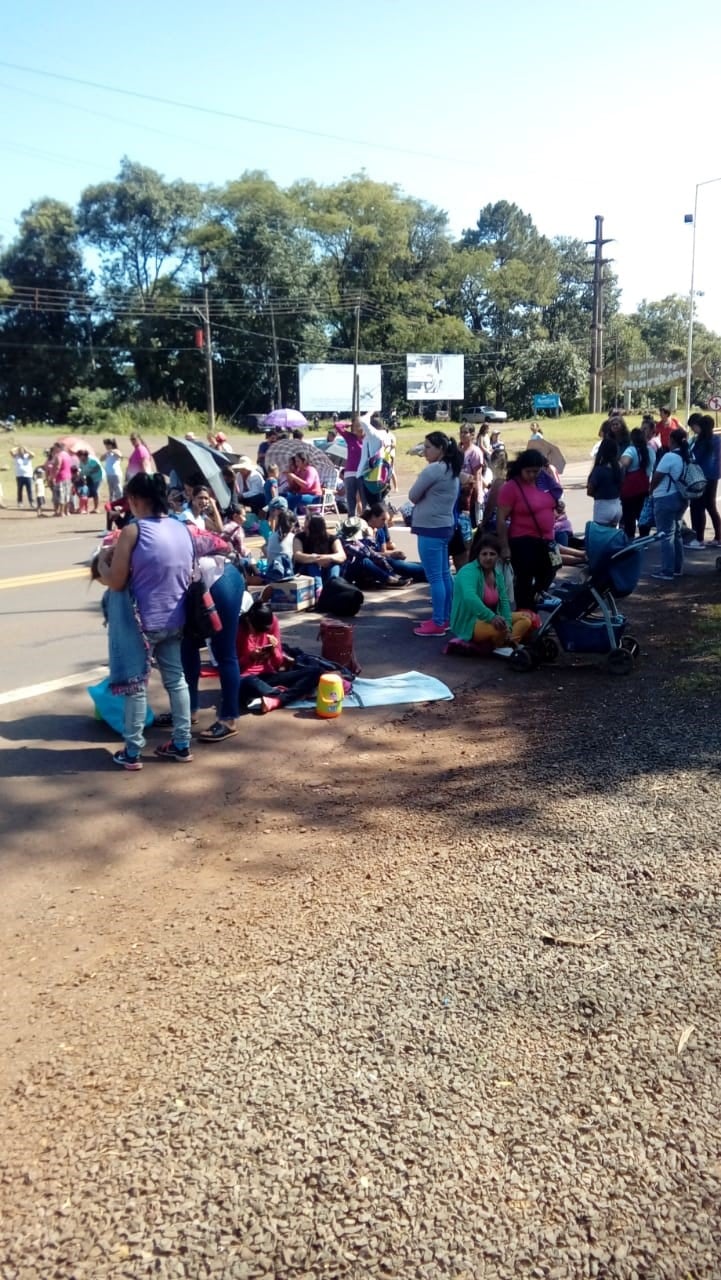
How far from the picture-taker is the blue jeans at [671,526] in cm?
1204

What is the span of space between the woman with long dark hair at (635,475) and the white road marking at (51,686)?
8.20m

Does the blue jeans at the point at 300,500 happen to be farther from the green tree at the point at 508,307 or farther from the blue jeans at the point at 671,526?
the green tree at the point at 508,307

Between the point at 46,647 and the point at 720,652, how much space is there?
19.3 ft

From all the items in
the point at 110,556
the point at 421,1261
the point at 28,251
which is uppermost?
the point at 28,251

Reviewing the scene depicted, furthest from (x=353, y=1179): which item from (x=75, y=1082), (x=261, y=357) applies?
(x=261, y=357)

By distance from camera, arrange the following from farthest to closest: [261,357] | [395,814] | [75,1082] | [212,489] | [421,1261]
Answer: [261,357], [212,489], [395,814], [75,1082], [421,1261]

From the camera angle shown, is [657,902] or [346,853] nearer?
[657,902]

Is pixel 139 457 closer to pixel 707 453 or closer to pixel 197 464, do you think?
pixel 197 464

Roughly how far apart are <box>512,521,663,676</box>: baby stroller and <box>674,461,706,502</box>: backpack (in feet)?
13.4

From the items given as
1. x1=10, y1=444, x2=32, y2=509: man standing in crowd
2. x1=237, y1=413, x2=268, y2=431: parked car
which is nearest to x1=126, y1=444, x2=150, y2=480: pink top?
x1=10, y1=444, x2=32, y2=509: man standing in crowd

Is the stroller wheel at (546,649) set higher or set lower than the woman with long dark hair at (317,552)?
lower

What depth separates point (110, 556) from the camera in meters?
5.50

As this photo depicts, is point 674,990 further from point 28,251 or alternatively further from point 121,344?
point 28,251

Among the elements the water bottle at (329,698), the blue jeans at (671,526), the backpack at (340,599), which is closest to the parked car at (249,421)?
the blue jeans at (671,526)
